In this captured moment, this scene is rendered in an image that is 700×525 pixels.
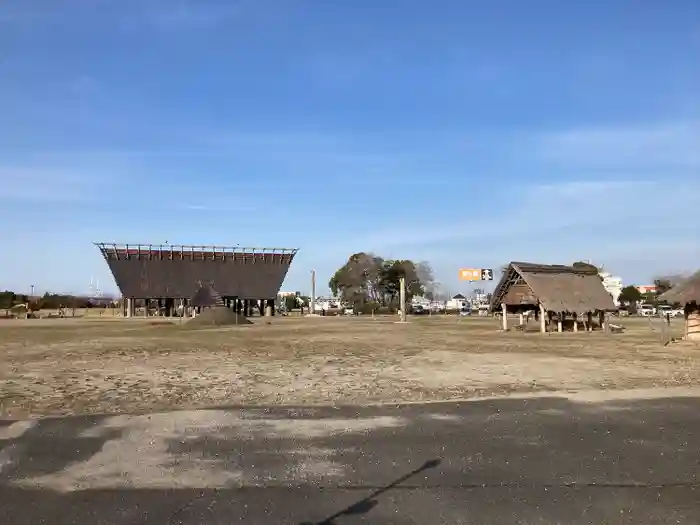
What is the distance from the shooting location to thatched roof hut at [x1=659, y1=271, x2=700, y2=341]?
29312mm

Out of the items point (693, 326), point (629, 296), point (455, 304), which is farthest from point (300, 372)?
point (455, 304)

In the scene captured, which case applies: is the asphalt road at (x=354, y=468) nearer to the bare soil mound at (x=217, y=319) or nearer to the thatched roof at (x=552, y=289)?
the thatched roof at (x=552, y=289)

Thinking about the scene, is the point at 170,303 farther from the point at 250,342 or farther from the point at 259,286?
the point at 250,342

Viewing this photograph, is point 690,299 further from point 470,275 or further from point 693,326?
point 470,275

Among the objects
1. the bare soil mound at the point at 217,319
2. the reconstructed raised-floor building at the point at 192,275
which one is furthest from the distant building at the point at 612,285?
the bare soil mound at the point at 217,319

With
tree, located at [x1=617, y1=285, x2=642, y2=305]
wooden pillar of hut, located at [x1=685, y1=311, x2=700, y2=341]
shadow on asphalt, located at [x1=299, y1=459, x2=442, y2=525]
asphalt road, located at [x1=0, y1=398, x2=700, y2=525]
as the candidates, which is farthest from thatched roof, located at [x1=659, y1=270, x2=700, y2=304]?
tree, located at [x1=617, y1=285, x2=642, y2=305]

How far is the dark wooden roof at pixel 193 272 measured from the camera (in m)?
73.3

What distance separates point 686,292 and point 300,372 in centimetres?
2113

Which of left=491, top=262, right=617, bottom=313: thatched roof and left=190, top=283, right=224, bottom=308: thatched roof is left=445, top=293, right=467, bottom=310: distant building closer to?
left=190, top=283, right=224, bottom=308: thatched roof

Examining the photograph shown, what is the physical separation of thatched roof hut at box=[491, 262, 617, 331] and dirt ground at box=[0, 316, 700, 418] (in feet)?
35.9

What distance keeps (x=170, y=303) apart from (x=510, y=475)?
72.1 m

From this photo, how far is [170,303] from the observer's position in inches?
2965

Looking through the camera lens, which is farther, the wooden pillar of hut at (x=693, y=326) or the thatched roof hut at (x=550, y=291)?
the thatched roof hut at (x=550, y=291)

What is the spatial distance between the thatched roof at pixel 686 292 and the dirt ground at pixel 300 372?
3.55 meters
